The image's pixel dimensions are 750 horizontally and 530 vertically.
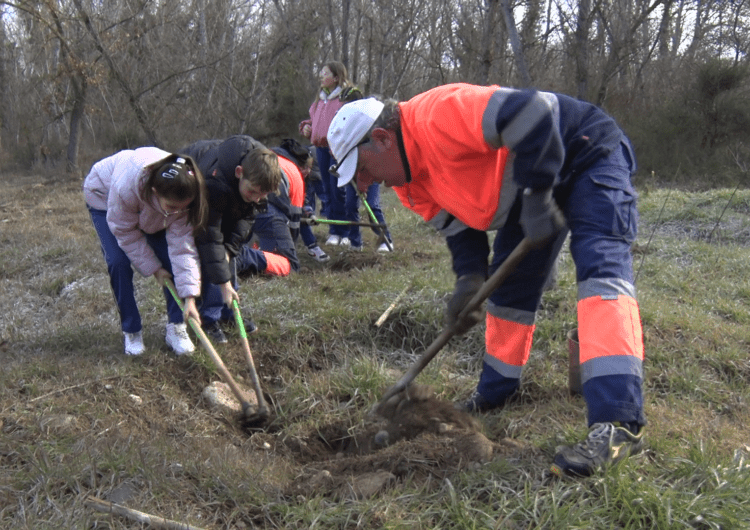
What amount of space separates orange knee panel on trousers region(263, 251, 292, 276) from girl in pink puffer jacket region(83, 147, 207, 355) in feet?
4.81

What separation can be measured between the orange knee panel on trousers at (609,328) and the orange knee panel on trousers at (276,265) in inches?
144

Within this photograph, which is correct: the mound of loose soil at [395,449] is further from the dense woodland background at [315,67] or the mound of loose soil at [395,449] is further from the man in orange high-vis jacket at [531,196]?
the dense woodland background at [315,67]

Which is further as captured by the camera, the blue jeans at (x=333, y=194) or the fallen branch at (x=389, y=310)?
the blue jeans at (x=333, y=194)

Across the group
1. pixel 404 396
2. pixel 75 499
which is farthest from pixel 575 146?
pixel 75 499

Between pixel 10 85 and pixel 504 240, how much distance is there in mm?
22906

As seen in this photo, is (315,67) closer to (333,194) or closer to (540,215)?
(333,194)

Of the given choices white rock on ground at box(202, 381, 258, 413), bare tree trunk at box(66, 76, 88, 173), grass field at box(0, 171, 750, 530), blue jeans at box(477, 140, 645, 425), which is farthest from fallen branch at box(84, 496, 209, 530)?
bare tree trunk at box(66, 76, 88, 173)

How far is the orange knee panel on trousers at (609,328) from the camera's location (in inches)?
79.9

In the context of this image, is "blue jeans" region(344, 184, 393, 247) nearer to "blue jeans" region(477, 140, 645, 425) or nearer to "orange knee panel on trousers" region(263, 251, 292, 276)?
"orange knee panel on trousers" region(263, 251, 292, 276)

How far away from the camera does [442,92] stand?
246 centimetres

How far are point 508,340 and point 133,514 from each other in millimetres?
1786

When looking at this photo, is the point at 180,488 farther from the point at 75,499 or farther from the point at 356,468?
the point at 356,468

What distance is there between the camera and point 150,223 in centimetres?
360

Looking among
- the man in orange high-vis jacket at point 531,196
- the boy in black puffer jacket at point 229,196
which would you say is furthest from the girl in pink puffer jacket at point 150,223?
the man in orange high-vis jacket at point 531,196
